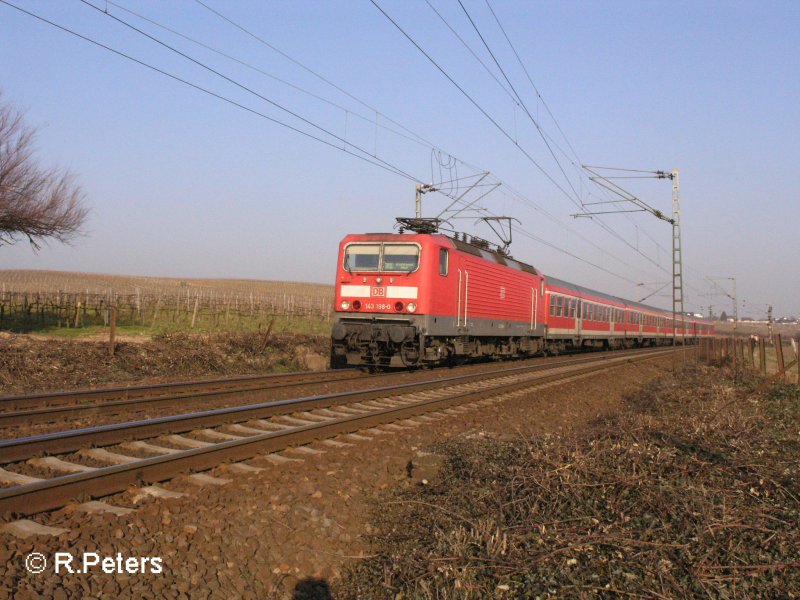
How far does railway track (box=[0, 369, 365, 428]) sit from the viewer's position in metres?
8.59

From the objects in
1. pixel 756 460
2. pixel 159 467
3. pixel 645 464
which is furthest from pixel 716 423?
pixel 159 467

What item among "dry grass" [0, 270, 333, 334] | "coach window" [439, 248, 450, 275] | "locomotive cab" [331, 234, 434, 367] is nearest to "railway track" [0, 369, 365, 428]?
"locomotive cab" [331, 234, 434, 367]

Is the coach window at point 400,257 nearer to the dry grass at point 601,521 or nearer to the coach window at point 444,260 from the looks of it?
the coach window at point 444,260

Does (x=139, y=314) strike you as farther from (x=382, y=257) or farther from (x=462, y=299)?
(x=462, y=299)

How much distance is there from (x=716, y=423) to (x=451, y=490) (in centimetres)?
349

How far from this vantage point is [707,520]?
4.31 metres

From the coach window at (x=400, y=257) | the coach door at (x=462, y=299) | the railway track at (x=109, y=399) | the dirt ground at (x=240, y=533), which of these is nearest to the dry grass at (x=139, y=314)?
the coach door at (x=462, y=299)

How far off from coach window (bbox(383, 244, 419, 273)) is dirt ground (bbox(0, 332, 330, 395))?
5.12m

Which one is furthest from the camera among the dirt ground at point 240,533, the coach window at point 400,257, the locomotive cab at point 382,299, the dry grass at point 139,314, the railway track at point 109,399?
the dry grass at point 139,314

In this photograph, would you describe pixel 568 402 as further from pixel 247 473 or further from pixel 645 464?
pixel 247 473

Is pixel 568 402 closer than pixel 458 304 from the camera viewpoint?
Yes

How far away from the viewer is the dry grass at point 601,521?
12.5 feet

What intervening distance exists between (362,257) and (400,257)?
→ 3.64ft

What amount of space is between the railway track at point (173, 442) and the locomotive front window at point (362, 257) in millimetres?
4866
